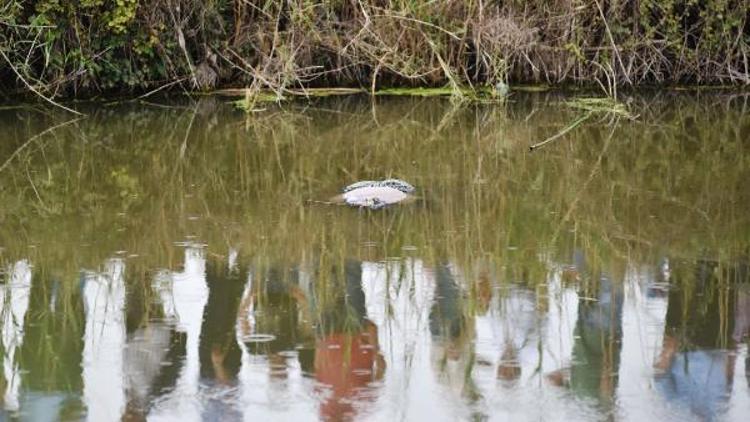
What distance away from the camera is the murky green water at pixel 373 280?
4184 mm

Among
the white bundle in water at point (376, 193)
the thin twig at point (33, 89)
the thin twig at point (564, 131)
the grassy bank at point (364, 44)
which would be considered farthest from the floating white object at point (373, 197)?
the grassy bank at point (364, 44)

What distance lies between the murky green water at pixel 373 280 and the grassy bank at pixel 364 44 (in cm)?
203

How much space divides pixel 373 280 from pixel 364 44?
6.94 m

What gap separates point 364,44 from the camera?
12.2 metres

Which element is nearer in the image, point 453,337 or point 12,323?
point 453,337

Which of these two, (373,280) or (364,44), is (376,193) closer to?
(373,280)

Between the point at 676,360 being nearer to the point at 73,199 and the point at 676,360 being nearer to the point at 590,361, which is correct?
the point at 590,361

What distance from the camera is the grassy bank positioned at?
11367 mm

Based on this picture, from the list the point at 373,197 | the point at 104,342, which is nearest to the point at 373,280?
the point at 104,342

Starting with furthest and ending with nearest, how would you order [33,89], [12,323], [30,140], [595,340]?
[33,89], [30,140], [12,323], [595,340]

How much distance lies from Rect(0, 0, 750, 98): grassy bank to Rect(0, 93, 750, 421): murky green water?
6.65 ft

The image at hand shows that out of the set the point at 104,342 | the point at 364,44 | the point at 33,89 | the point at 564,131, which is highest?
the point at 364,44

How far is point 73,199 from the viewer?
7.27 m

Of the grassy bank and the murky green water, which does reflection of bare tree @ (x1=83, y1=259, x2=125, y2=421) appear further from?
the grassy bank
